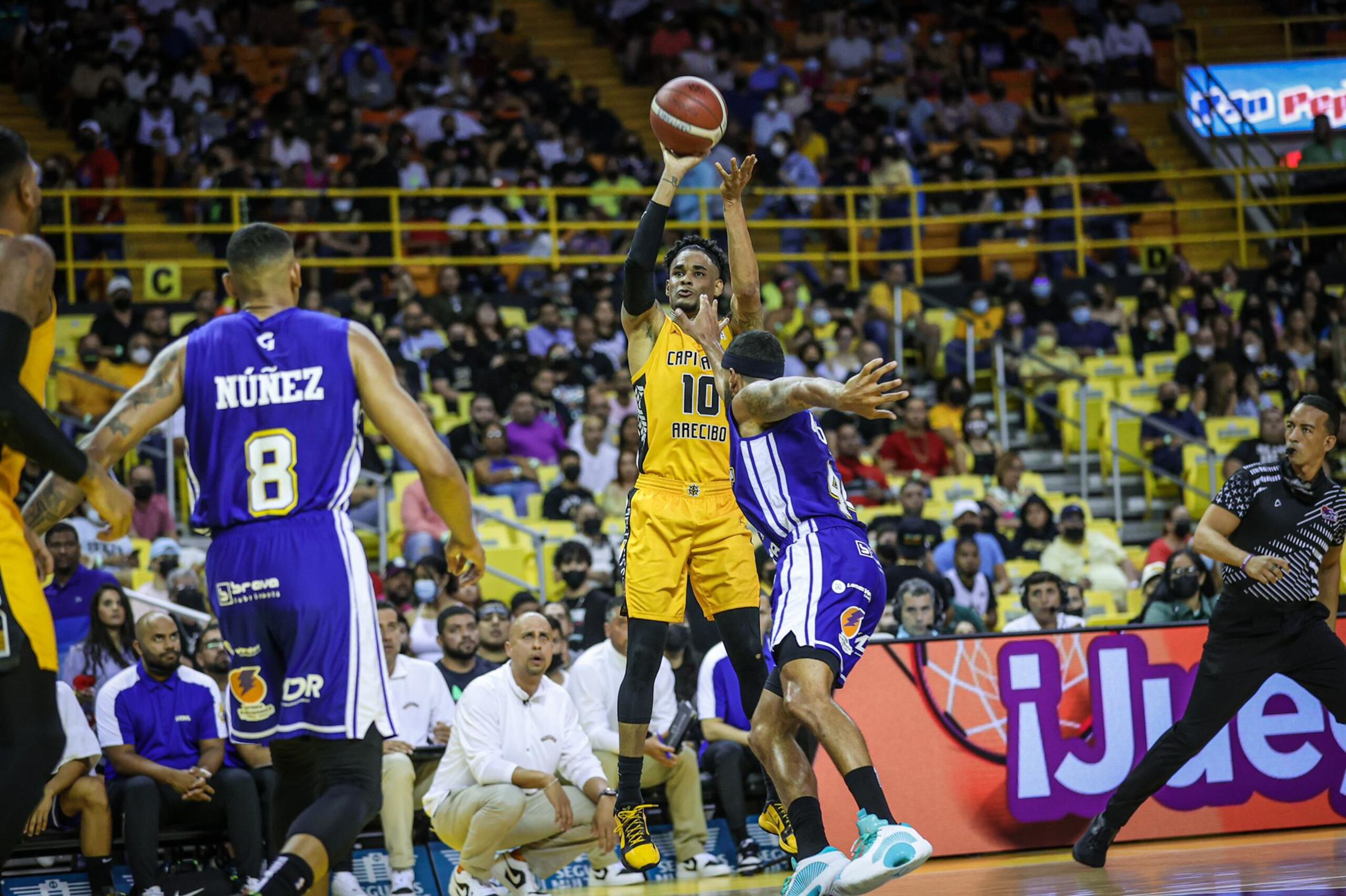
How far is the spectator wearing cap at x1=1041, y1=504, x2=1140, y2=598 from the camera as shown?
47.8 feet

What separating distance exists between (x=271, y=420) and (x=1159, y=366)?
51.3 ft

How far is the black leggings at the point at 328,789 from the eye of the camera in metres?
4.96

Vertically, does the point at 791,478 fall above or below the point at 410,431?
below

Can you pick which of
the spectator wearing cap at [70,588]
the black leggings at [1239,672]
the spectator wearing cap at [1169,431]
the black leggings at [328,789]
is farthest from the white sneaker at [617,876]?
the spectator wearing cap at [1169,431]

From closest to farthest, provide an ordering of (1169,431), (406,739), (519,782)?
(519,782), (406,739), (1169,431)

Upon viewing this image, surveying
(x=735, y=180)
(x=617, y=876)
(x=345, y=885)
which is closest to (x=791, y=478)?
(x=735, y=180)

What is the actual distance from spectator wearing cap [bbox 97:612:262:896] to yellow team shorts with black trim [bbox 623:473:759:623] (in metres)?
3.11

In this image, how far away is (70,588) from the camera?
1124 cm

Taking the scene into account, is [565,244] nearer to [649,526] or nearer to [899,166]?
[899,166]

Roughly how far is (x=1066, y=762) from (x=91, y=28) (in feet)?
54.2

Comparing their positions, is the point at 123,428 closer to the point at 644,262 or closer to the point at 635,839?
the point at 644,262

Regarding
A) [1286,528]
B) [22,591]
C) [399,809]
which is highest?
[22,591]

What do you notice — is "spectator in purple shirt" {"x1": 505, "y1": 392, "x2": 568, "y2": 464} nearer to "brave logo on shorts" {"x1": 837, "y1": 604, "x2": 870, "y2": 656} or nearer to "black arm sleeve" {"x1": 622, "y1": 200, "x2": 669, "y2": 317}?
"black arm sleeve" {"x1": 622, "y1": 200, "x2": 669, "y2": 317}

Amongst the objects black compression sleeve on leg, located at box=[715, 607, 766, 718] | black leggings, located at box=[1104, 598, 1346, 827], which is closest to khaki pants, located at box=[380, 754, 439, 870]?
black compression sleeve on leg, located at box=[715, 607, 766, 718]
